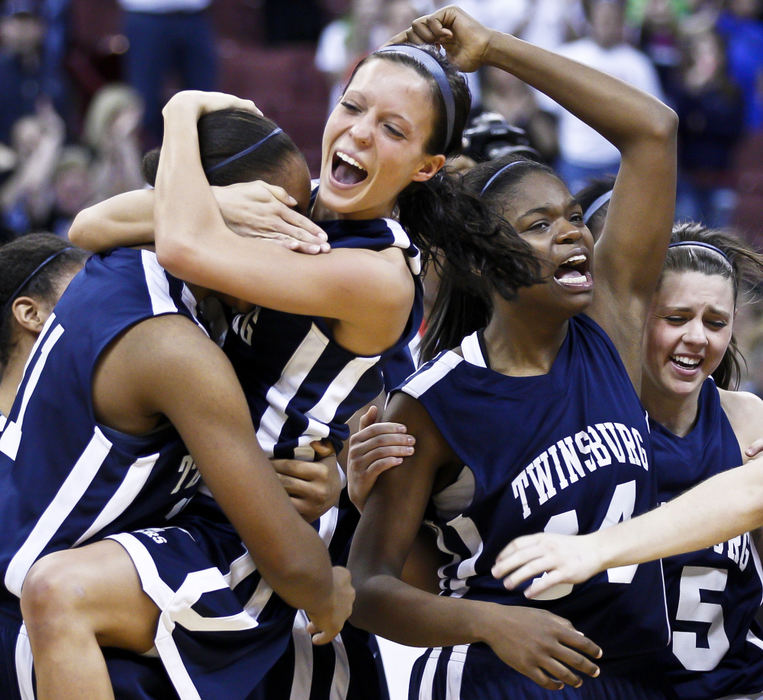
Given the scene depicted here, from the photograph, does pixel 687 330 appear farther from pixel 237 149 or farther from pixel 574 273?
pixel 237 149

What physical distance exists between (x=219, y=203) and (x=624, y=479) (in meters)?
1.08

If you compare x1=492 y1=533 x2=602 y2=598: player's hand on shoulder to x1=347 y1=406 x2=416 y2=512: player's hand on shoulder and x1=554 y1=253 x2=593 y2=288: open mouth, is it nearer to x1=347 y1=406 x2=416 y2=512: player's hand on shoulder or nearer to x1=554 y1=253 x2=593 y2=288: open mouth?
x1=347 y1=406 x2=416 y2=512: player's hand on shoulder

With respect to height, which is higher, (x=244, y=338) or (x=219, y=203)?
(x=219, y=203)

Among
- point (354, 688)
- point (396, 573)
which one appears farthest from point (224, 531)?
point (354, 688)

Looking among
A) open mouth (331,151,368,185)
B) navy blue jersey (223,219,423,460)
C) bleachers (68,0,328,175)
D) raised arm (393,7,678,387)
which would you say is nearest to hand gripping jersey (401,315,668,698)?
navy blue jersey (223,219,423,460)

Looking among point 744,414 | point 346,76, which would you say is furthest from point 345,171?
point 346,76

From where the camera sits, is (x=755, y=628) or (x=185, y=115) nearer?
(x=185, y=115)

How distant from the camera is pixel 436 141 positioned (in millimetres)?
2764

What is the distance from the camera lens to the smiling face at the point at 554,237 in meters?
2.83

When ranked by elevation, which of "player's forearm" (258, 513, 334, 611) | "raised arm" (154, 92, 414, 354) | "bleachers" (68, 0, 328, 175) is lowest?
"player's forearm" (258, 513, 334, 611)

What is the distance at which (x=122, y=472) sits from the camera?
7.90 feet

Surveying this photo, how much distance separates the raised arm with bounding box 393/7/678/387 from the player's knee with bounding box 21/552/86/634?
4.85 feet

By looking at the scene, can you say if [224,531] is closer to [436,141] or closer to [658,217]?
[436,141]

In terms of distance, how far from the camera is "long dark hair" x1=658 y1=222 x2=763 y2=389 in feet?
10.6
